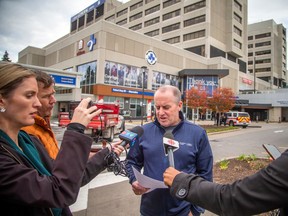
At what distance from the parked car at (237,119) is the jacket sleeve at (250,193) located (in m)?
28.3

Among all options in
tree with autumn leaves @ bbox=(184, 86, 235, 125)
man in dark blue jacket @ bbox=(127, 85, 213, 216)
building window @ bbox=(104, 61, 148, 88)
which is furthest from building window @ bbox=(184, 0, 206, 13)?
man in dark blue jacket @ bbox=(127, 85, 213, 216)

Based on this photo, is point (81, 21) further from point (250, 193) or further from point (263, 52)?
point (250, 193)

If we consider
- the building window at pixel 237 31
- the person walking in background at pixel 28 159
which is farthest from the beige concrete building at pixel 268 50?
the person walking in background at pixel 28 159

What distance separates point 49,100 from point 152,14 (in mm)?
63153

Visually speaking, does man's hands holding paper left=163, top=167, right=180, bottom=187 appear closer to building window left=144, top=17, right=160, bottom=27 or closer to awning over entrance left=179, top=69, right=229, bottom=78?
awning over entrance left=179, top=69, right=229, bottom=78

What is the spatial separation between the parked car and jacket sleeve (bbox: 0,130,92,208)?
2870cm

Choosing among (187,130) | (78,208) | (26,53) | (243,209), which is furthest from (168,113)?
(26,53)

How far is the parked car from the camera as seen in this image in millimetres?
27312

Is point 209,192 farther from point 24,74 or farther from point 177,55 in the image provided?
point 177,55

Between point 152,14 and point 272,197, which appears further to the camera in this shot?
point 152,14

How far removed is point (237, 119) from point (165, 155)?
27557 millimetres

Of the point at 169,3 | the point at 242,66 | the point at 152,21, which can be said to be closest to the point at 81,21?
the point at 152,21

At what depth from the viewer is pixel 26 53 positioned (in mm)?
54250

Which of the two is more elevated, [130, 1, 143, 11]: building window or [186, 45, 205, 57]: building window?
[130, 1, 143, 11]: building window
